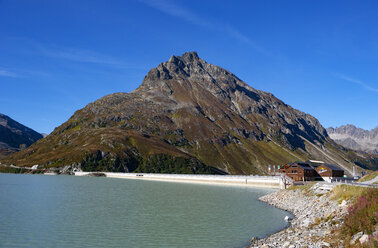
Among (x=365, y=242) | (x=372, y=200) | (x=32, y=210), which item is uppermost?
(x=372, y=200)

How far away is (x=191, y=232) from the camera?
36062 millimetres

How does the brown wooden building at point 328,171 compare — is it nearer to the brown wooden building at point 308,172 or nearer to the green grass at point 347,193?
the brown wooden building at point 308,172

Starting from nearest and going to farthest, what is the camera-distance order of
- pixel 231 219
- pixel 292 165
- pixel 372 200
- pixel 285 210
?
pixel 372 200
pixel 231 219
pixel 285 210
pixel 292 165

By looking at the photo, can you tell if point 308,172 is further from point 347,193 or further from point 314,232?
point 314,232

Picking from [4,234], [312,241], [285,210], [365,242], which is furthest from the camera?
[285,210]

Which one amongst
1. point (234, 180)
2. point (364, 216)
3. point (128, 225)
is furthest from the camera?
point (234, 180)

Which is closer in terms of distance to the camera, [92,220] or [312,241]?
[312,241]

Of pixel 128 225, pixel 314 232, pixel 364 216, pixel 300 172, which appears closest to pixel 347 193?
pixel 314 232

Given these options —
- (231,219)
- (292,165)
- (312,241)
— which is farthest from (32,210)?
(292,165)

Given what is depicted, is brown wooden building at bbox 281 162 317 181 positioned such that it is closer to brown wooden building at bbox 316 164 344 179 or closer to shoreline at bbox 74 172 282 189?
brown wooden building at bbox 316 164 344 179

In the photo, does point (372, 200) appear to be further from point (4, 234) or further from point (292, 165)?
point (292, 165)

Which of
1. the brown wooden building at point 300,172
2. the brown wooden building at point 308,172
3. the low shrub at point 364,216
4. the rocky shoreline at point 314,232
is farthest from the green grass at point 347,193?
the brown wooden building at point 308,172

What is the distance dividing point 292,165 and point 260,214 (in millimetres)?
85326

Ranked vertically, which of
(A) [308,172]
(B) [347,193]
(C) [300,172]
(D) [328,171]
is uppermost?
(D) [328,171]
